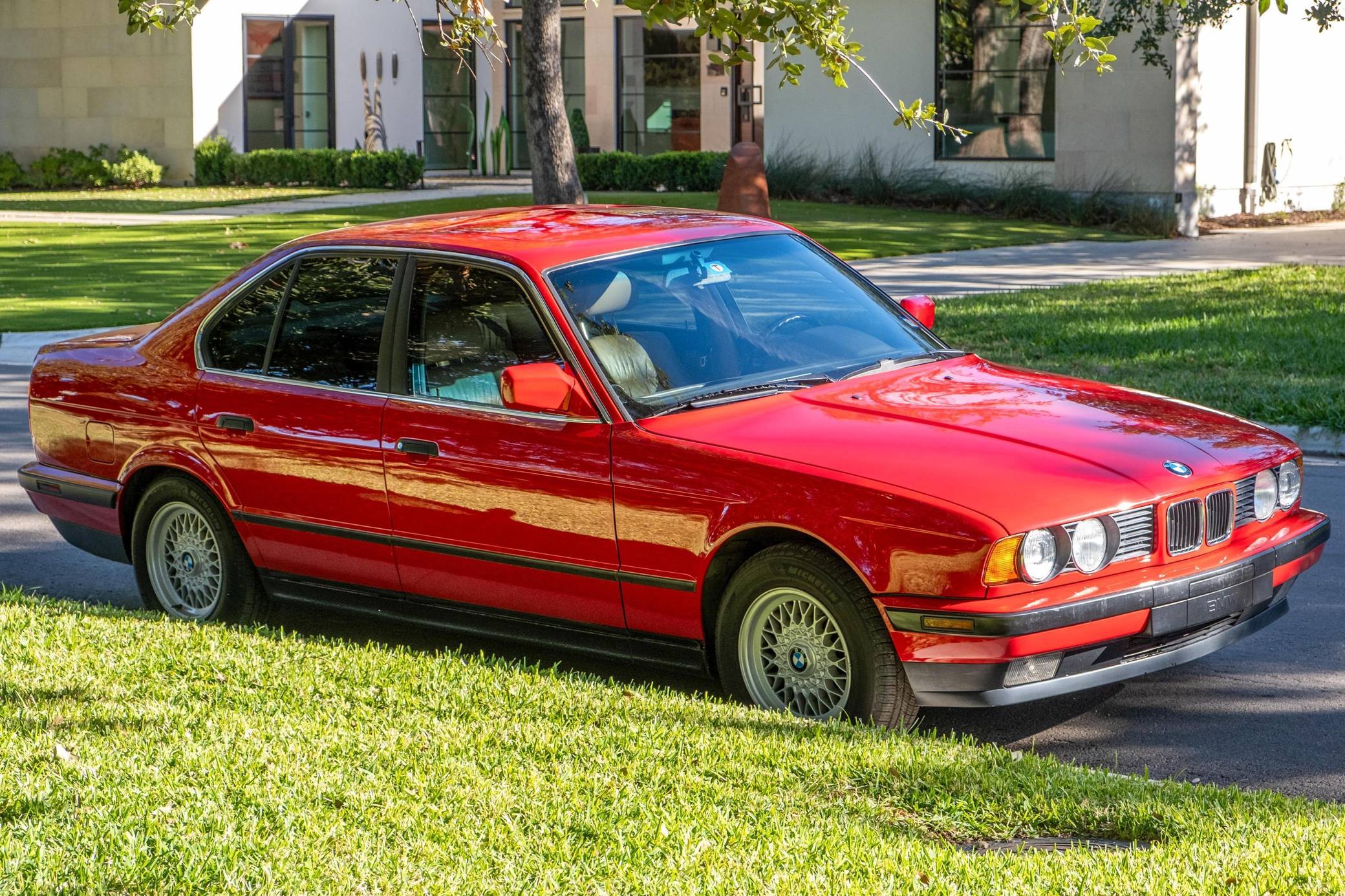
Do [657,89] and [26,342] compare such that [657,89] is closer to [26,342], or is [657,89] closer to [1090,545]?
[26,342]

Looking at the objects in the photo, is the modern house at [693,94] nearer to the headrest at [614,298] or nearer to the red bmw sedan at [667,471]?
the red bmw sedan at [667,471]

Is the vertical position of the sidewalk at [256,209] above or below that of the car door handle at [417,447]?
above

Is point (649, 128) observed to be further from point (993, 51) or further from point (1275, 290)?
point (1275, 290)

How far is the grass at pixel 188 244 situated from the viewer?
17.8 m

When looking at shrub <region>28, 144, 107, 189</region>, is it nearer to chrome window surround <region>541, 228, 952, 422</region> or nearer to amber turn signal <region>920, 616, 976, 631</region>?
chrome window surround <region>541, 228, 952, 422</region>

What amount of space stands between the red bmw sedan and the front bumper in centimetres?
1

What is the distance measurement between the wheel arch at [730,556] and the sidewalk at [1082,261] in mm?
12247

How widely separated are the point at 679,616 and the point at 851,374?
113 cm

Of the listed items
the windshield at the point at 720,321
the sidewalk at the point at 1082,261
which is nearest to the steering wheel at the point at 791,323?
the windshield at the point at 720,321

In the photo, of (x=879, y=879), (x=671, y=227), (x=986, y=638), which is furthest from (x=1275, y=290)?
(x=879, y=879)

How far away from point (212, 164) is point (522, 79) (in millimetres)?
8408

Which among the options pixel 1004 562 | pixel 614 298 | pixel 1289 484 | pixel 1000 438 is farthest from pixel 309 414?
pixel 1289 484

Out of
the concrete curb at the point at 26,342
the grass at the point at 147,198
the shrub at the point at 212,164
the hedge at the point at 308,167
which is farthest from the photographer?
the shrub at the point at 212,164

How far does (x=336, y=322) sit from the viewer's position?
21.3ft
